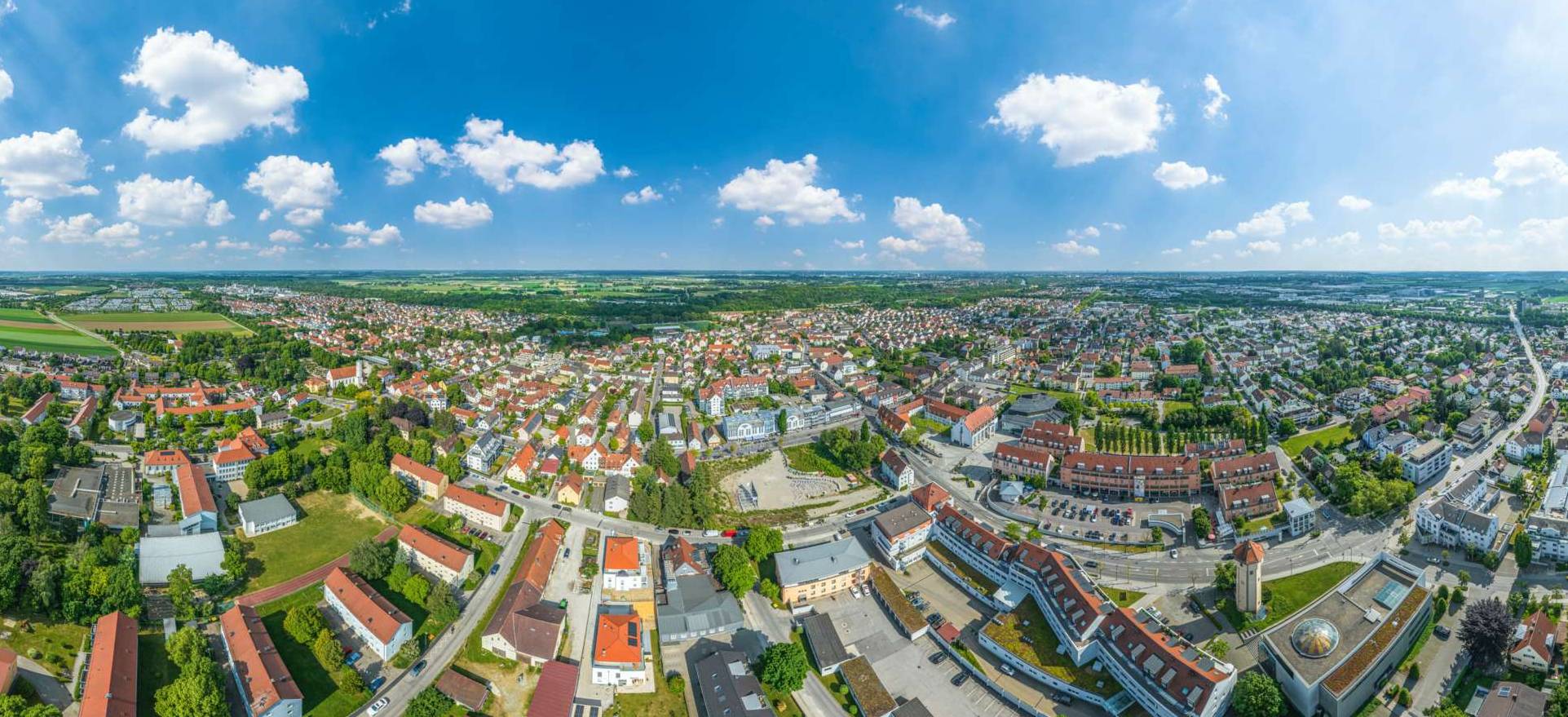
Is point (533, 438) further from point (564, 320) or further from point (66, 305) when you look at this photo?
point (66, 305)

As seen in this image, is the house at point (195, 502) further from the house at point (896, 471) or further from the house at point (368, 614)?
the house at point (896, 471)

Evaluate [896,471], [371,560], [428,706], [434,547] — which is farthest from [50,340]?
[896,471]

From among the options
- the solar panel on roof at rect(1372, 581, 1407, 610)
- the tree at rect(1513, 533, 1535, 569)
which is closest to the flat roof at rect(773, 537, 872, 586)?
the solar panel on roof at rect(1372, 581, 1407, 610)

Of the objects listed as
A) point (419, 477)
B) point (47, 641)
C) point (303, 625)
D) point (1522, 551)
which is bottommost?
point (47, 641)

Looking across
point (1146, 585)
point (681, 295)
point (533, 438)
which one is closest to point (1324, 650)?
point (1146, 585)

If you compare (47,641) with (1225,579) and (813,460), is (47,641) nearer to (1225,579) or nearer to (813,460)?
(813,460)
